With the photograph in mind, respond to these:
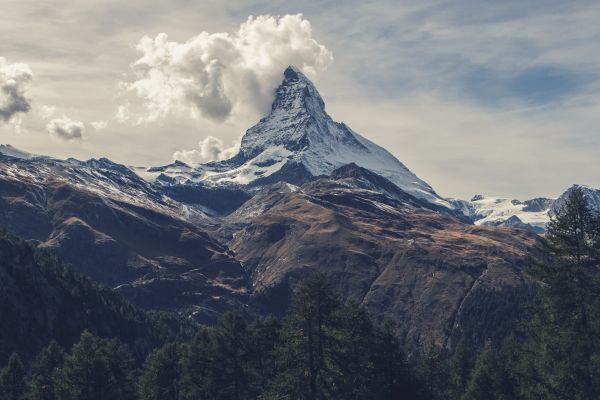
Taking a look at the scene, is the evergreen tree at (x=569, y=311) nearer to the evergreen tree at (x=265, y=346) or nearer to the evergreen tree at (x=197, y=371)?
the evergreen tree at (x=197, y=371)

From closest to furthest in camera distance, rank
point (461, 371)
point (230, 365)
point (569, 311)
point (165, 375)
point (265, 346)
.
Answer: point (569, 311)
point (230, 365)
point (165, 375)
point (265, 346)
point (461, 371)

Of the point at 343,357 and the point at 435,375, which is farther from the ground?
the point at 343,357

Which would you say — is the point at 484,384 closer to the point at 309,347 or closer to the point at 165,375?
the point at 165,375

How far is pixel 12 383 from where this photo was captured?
333ft

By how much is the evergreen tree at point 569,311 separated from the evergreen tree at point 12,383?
74.6 m

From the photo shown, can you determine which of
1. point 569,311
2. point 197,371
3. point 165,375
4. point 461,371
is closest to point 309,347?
point 569,311

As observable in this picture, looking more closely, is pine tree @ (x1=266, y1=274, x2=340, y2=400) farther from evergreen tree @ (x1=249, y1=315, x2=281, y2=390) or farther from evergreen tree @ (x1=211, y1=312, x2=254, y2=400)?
evergreen tree @ (x1=249, y1=315, x2=281, y2=390)

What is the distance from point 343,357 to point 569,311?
55.2 ft

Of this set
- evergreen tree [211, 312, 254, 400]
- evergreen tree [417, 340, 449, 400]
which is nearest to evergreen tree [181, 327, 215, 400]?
evergreen tree [211, 312, 254, 400]

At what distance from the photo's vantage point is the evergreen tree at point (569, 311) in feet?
162

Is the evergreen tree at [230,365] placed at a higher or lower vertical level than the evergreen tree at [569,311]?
lower

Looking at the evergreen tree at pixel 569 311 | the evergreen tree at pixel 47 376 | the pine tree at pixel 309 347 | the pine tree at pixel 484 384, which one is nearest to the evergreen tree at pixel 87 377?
the evergreen tree at pixel 47 376

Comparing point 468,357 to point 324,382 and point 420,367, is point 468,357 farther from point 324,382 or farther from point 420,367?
point 324,382

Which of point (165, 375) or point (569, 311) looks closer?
point (569, 311)
